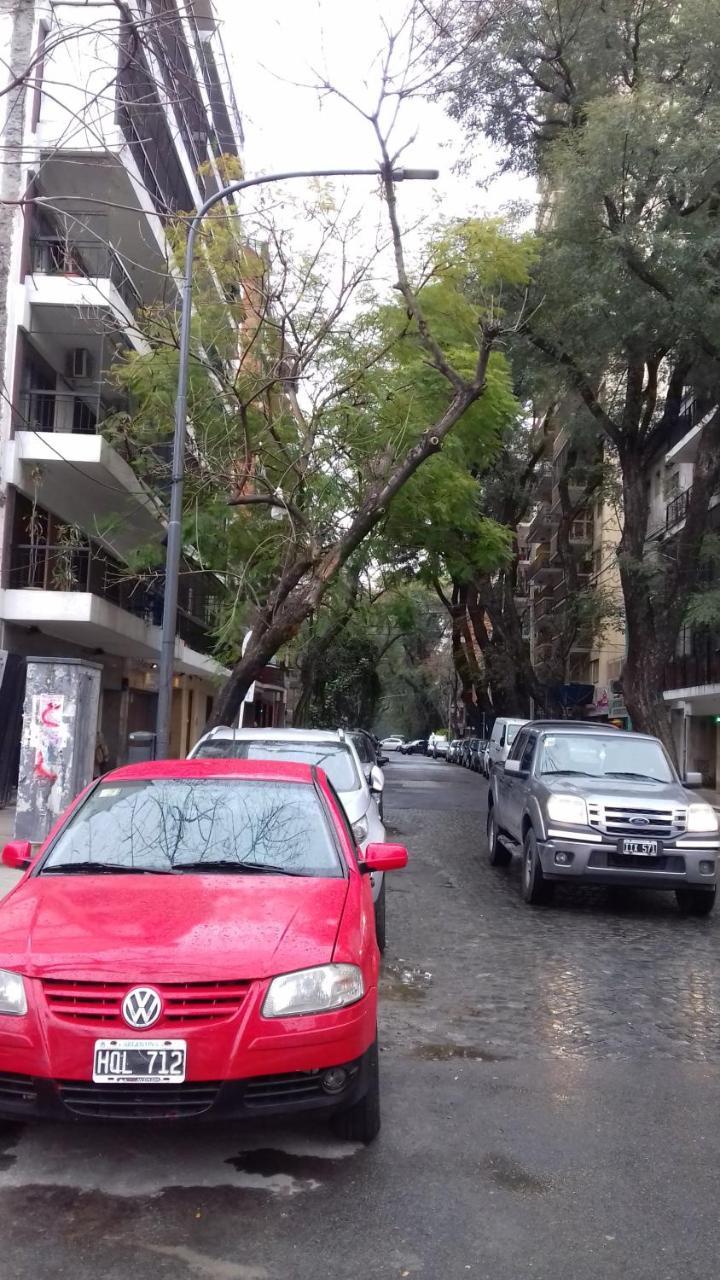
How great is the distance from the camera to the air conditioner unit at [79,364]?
74.1ft

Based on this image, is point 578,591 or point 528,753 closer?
point 528,753

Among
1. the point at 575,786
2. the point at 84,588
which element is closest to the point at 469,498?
the point at 84,588

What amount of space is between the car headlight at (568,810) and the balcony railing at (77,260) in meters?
13.4

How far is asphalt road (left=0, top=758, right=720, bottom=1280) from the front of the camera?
3656 millimetres

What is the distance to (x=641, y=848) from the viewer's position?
10.0 meters

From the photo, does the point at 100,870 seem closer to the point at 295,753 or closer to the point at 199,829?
the point at 199,829

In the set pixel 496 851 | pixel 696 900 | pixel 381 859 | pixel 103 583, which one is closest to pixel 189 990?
pixel 381 859

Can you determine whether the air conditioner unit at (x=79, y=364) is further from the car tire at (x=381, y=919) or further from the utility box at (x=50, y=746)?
the car tire at (x=381, y=919)

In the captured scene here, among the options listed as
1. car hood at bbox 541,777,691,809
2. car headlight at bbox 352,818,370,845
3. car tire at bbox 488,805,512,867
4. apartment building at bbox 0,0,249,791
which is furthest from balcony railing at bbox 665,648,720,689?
car headlight at bbox 352,818,370,845

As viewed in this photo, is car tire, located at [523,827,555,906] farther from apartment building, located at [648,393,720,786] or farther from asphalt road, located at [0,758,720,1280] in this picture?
apartment building, located at [648,393,720,786]

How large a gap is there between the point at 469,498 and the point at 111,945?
17.3 meters

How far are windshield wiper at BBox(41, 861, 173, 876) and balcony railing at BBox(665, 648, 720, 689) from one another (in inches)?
1283

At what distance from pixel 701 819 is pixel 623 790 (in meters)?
0.74

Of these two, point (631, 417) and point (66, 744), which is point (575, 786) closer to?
point (66, 744)
